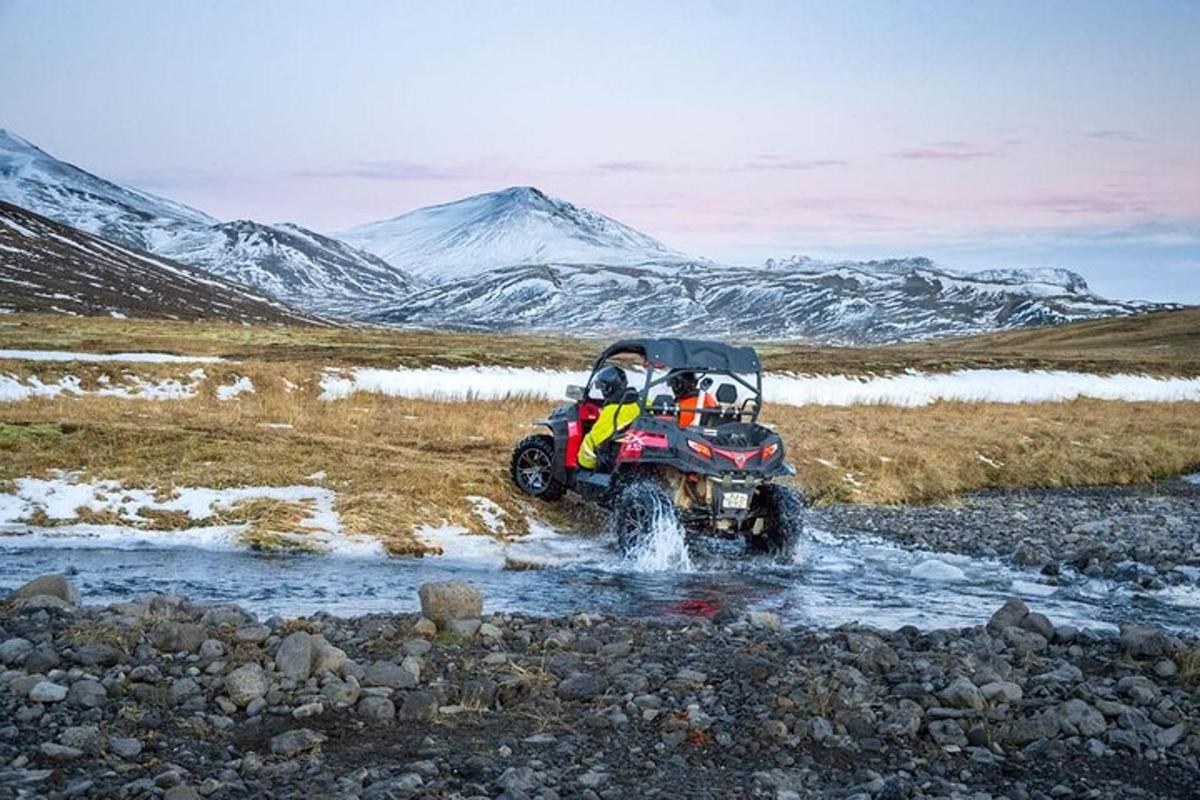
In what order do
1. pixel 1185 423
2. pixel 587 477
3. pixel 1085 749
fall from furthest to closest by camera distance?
pixel 1185 423 → pixel 587 477 → pixel 1085 749

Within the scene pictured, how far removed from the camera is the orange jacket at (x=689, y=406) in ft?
59.5

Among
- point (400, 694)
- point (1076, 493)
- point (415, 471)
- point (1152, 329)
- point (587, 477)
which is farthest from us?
point (1152, 329)

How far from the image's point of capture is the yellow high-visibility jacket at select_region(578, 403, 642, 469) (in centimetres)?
1861

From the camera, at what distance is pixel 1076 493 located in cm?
2805

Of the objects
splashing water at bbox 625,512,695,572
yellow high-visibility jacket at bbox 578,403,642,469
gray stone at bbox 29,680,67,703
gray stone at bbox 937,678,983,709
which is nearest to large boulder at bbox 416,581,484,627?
gray stone at bbox 29,680,67,703

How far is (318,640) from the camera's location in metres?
9.45

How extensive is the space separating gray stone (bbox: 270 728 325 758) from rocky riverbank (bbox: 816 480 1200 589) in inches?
491

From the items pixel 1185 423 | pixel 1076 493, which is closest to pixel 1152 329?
pixel 1185 423

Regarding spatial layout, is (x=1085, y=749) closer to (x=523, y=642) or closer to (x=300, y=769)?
(x=523, y=642)

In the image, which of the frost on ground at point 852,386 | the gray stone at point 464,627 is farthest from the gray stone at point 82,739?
the frost on ground at point 852,386

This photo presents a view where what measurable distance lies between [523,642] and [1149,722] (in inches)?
202

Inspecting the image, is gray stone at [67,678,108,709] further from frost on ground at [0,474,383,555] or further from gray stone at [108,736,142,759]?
frost on ground at [0,474,383,555]

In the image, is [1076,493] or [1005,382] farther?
[1005,382]

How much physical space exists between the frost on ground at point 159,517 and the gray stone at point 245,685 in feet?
28.0
